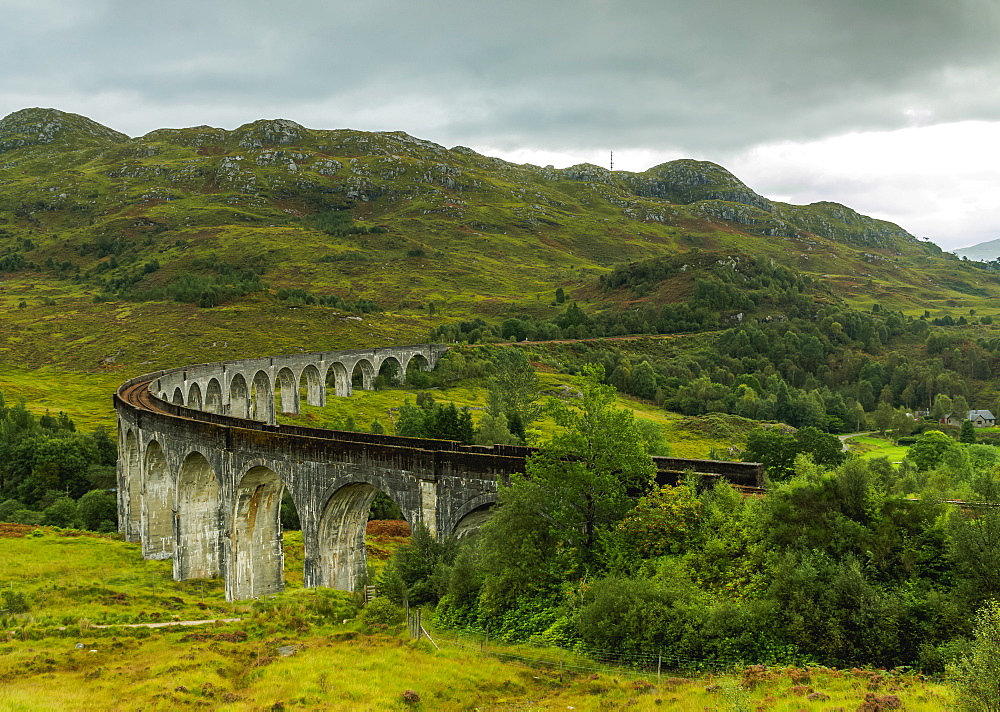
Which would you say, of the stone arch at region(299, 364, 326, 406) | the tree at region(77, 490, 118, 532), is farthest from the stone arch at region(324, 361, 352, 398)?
the tree at region(77, 490, 118, 532)

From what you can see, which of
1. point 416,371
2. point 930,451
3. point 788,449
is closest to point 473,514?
point 788,449

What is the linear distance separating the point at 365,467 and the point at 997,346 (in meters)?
148

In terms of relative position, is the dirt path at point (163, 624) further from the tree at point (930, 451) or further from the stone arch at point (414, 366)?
the stone arch at point (414, 366)

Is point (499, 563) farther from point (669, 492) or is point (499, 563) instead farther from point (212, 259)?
point (212, 259)

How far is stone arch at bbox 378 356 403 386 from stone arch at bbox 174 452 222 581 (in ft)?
227

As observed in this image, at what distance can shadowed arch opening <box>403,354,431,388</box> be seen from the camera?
107 meters

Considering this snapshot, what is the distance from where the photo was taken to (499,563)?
22078mm

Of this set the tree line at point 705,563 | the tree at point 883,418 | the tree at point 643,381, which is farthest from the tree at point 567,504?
the tree at point 883,418

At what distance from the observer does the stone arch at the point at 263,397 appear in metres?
84.2

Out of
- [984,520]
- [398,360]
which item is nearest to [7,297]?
[398,360]

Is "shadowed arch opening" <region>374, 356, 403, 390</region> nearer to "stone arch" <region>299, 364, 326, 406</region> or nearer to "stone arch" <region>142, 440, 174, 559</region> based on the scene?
"stone arch" <region>299, 364, 326, 406</region>

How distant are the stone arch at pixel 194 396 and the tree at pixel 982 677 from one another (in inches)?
2870

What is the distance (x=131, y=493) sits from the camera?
4766cm

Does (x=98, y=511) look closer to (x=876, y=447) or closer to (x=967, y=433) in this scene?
(x=876, y=447)
